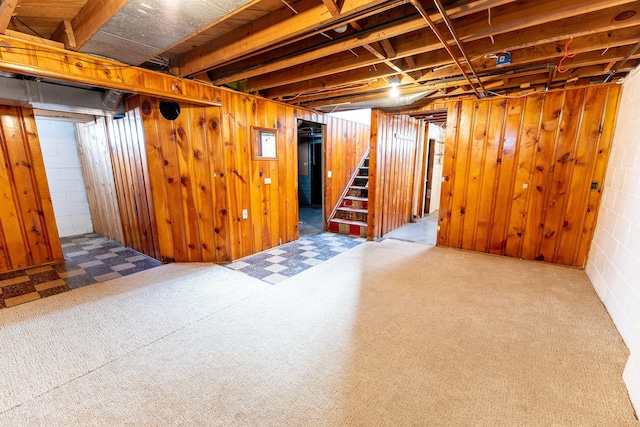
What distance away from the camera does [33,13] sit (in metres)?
1.96

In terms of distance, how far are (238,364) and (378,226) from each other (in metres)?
3.45

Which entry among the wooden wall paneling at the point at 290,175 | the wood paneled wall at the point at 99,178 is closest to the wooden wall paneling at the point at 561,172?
the wooden wall paneling at the point at 290,175

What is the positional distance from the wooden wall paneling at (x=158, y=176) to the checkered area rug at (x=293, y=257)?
2.95 feet

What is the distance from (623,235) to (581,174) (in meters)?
1.23

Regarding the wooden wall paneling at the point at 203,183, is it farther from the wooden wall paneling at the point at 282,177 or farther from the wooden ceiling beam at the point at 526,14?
the wooden ceiling beam at the point at 526,14

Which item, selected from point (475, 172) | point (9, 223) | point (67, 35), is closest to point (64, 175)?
point (9, 223)

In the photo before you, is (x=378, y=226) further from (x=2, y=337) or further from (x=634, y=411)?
(x=2, y=337)

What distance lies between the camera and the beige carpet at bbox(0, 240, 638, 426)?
4.75 ft

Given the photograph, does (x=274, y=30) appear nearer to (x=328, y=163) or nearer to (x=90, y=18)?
(x=90, y=18)

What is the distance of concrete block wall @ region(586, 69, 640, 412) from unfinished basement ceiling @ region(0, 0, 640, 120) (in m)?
A: 0.62

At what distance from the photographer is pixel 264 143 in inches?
155

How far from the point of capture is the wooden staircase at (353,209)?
5.06 meters

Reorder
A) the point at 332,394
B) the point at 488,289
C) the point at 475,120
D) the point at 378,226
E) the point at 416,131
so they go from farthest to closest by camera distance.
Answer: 1. the point at 416,131
2. the point at 378,226
3. the point at 475,120
4. the point at 488,289
5. the point at 332,394

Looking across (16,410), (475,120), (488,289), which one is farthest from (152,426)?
(475,120)
